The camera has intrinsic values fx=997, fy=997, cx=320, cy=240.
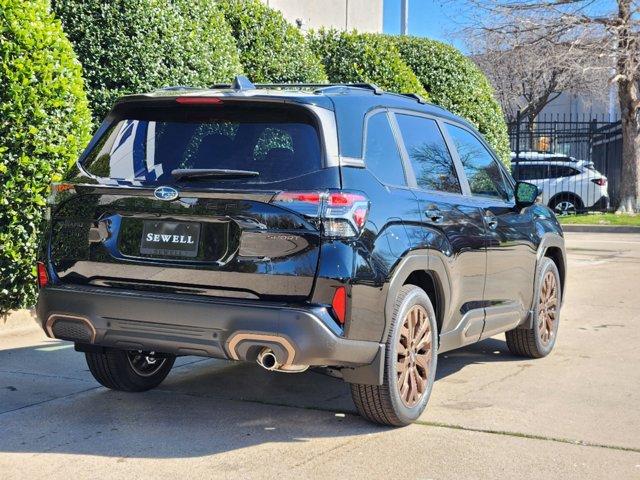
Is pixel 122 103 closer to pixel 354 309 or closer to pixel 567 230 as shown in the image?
pixel 354 309

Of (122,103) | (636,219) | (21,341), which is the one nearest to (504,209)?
(122,103)

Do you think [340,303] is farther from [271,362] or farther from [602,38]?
[602,38]

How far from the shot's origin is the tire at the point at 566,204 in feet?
90.5

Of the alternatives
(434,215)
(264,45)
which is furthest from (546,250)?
(264,45)

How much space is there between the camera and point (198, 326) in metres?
4.89

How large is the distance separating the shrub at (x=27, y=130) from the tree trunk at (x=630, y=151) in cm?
2120

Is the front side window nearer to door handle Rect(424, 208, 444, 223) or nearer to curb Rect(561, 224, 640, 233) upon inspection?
door handle Rect(424, 208, 444, 223)

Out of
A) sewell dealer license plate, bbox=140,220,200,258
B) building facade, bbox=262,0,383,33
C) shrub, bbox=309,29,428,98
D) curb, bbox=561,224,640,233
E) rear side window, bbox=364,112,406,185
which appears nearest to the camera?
sewell dealer license plate, bbox=140,220,200,258

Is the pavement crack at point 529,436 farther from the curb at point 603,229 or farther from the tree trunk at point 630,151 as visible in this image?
the tree trunk at point 630,151

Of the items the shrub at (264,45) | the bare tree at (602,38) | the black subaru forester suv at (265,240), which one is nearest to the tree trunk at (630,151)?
the bare tree at (602,38)

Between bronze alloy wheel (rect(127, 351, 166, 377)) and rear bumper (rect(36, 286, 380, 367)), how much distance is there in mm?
987

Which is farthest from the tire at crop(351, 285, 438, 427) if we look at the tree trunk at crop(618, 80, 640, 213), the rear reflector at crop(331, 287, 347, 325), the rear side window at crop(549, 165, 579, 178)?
the tree trunk at crop(618, 80, 640, 213)

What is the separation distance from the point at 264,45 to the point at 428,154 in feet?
23.1

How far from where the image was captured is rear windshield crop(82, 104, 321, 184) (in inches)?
199
